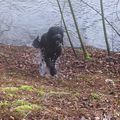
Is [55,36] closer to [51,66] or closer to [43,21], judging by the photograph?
[51,66]

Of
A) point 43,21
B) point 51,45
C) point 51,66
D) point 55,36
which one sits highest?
point 43,21

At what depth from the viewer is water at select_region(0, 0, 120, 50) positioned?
1091 centimetres

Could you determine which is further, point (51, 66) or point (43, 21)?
point (43, 21)

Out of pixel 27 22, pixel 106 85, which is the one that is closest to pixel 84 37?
pixel 27 22

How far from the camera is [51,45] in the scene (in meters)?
4.70

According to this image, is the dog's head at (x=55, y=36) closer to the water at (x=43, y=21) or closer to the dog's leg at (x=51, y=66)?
the dog's leg at (x=51, y=66)

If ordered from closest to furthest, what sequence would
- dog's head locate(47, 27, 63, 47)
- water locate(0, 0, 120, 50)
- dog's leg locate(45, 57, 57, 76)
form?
dog's head locate(47, 27, 63, 47) < dog's leg locate(45, 57, 57, 76) < water locate(0, 0, 120, 50)

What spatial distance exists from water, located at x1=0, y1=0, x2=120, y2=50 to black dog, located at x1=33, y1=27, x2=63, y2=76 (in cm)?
539

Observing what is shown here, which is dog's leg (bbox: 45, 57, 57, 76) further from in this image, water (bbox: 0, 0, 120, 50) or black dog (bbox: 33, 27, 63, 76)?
water (bbox: 0, 0, 120, 50)

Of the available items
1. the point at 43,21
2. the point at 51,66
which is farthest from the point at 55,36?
the point at 43,21

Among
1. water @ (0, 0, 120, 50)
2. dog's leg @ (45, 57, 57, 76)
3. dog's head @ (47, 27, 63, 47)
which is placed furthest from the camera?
water @ (0, 0, 120, 50)

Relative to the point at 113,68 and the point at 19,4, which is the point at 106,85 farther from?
the point at 19,4

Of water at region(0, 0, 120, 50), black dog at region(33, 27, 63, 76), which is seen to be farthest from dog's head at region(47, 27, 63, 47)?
water at region(0, 0, 120, 50)

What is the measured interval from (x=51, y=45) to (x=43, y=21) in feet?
25.8
